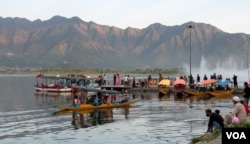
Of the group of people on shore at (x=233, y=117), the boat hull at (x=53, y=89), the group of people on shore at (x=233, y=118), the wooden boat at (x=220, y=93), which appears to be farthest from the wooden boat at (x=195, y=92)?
the group of people on shore at (x=233, y=117)

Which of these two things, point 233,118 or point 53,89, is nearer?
point 233,118

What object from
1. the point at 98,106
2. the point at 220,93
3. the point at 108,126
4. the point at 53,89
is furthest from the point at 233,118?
the point at 53,89

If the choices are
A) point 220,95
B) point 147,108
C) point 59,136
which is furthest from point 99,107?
point 220,95

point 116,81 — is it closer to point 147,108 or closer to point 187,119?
point 147,108

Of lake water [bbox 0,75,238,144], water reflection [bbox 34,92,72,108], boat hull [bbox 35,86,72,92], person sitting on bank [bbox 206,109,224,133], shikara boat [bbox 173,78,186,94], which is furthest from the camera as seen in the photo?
boat hull [bbox 35,86,72,92]

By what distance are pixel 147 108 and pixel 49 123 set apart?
1470 cm

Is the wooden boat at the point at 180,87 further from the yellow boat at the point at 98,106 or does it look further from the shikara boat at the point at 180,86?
the yellow boat at the point at 98,106

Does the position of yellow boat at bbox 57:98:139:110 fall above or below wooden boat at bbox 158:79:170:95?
below

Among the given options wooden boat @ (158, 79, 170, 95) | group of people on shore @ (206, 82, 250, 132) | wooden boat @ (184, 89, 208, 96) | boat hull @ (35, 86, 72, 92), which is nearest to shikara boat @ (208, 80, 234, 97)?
wooden boat @ (184, 89, 208, 96)

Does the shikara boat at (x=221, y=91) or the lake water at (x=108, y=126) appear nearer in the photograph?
the lake water at (x=108, y=126)

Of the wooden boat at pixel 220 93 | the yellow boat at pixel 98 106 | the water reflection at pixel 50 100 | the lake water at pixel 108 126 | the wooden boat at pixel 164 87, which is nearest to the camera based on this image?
the lake water at pixel 108 126

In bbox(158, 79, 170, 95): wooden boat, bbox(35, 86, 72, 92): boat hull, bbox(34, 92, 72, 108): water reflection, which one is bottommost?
bbox(34, 92, 72, 108): water reflection

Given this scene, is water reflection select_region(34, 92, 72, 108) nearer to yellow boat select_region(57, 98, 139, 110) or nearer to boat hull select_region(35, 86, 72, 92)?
boat hull select_region(35, 86, 72, 92)

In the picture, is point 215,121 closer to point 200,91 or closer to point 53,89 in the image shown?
point 200,91
